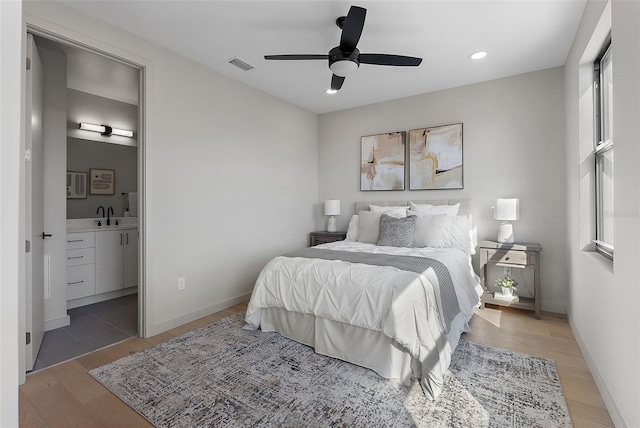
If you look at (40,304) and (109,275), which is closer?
(40,304)

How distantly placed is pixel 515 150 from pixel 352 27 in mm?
2604

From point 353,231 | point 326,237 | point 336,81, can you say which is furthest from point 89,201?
point 336,81

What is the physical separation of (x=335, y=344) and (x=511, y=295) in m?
2.27

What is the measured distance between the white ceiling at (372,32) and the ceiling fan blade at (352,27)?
30 centimetres

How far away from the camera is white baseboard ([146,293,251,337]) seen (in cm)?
291

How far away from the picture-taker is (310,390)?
200cm

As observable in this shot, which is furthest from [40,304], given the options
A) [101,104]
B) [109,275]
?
[101,104]

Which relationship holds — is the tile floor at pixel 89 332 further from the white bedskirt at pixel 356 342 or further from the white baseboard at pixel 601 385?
the white baseboard at pixel 601 385

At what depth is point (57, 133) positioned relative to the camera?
3.18 metres

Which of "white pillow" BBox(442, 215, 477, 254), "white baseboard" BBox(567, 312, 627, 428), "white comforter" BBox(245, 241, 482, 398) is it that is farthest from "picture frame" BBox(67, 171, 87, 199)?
"white baseboard" BBox(567, 312, 627, 428)

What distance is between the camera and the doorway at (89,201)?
2863 mm

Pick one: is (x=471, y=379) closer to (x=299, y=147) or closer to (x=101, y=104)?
(x=299, y=147)

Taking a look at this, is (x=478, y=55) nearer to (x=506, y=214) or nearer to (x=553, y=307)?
(x=506, y=214)

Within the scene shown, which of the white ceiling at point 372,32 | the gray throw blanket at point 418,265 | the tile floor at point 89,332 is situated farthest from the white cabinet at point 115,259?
the gray throw blanket at point 418,265
